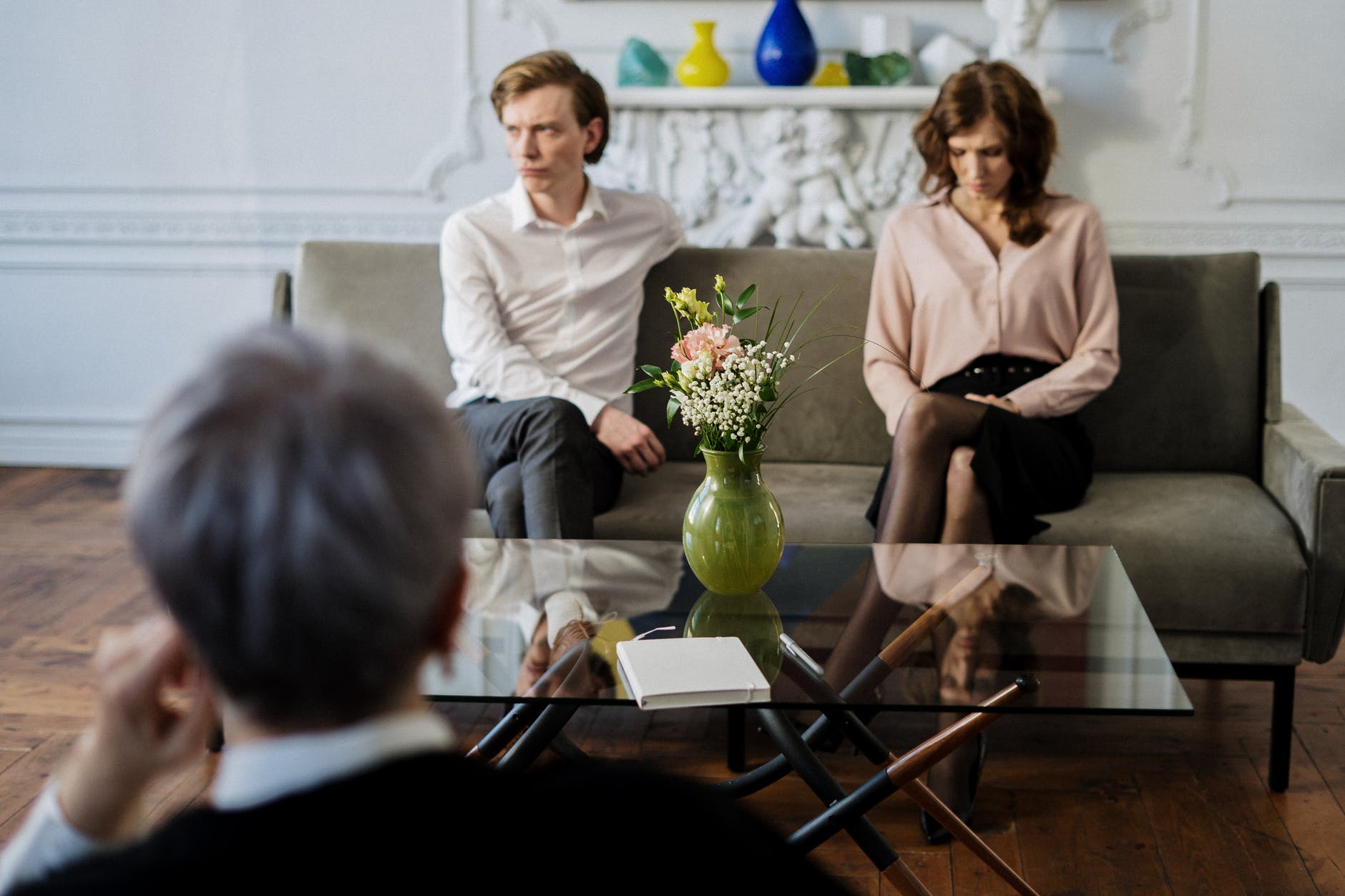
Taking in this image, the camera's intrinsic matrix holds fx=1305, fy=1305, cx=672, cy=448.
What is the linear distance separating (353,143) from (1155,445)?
111 inches

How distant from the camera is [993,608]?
6.19 feet

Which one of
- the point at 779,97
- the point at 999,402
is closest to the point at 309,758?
the point at 999,402

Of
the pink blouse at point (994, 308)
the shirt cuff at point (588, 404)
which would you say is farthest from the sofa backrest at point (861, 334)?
the shirt cuff at point (588, 404)

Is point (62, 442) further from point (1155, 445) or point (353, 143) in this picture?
point (1155, 445)

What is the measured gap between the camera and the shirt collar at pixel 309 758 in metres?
0.64

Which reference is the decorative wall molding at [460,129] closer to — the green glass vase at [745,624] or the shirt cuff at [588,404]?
the shirt cuff at [588,404]

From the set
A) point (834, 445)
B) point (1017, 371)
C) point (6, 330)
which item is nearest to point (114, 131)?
point (6, 330)

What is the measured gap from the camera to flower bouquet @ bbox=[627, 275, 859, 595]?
6.11 feet

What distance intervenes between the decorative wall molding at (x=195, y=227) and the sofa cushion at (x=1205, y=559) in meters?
2.71

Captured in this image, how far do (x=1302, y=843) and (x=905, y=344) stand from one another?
4.05ft

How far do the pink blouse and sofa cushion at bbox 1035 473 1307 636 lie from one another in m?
0.32

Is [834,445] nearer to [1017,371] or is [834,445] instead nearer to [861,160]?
[1017,371]

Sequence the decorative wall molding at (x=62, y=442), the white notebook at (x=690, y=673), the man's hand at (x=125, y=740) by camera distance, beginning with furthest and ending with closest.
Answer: the decorative wall molding at (x=62, y=442) < the white notebook at (x=690, y=673) < the man's hand at (x=125, y=740)

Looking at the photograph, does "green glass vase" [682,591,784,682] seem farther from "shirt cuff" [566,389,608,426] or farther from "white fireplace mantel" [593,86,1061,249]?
"white fireplace mantel" [593,86,1061,249]
